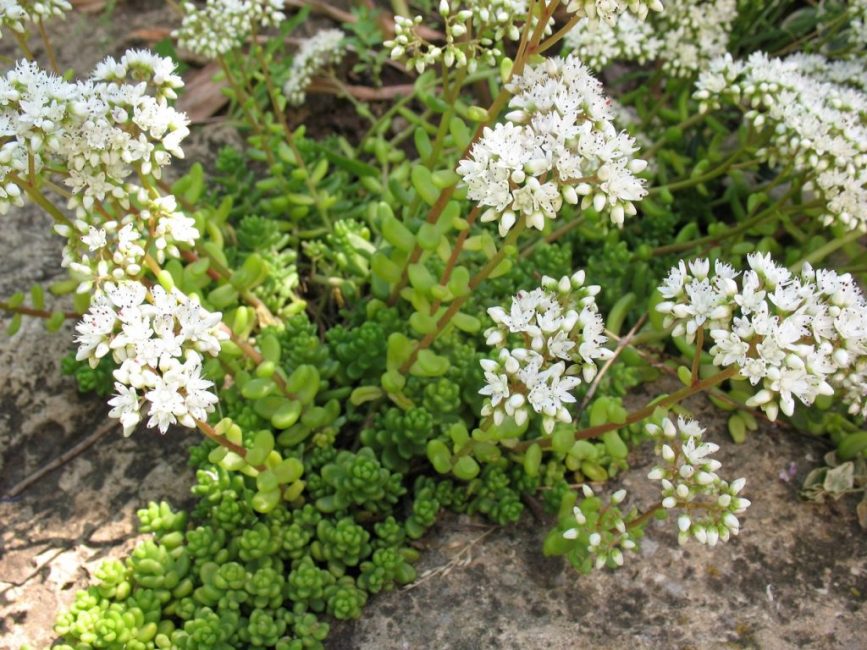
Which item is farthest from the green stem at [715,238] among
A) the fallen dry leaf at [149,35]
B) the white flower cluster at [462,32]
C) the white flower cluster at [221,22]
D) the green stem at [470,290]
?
the fallen dry leaf at [149,35]

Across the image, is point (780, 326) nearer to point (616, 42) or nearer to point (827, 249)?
point (827, 249)

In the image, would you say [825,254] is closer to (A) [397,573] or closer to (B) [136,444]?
(A) [397,573]

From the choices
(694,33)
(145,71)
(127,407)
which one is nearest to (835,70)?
(694,33)

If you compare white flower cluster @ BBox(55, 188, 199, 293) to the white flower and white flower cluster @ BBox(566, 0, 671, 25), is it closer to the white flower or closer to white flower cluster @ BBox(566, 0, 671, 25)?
the white flower

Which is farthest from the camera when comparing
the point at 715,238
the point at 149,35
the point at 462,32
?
the point at 149,35

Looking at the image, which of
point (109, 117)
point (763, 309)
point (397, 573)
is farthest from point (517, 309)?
point (109, 117)

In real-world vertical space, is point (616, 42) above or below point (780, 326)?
above

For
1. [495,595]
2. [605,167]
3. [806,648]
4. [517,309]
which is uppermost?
[605,167]

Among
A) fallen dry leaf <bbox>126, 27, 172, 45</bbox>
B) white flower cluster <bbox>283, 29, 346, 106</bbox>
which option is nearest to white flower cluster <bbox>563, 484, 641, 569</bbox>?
white flower cluster <bbox>283, 29, 346, 106</bbox>
